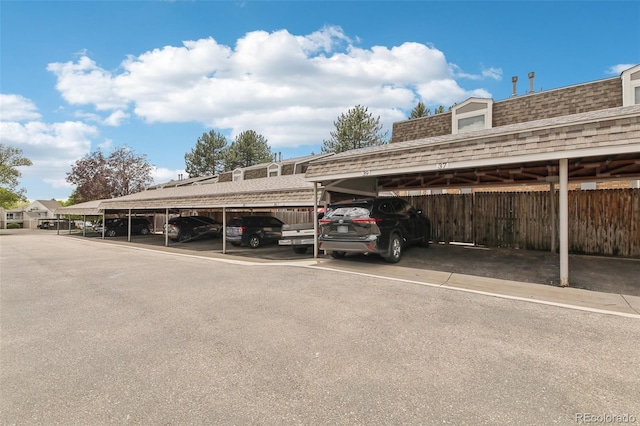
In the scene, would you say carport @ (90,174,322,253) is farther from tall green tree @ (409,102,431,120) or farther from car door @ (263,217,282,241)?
tall green tree @ (409,102,431,120)

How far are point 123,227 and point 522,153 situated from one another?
27.9 meters

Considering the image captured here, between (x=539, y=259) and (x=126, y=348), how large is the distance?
9.82 metres

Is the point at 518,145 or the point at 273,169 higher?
the point at 273,169

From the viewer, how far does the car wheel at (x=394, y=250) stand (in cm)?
875

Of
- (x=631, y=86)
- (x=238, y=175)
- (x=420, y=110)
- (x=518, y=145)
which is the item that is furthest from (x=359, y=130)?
(x=518, y=145)

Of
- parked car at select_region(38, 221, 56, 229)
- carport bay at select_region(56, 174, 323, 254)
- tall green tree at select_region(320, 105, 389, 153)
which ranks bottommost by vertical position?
parked car at select_region(38, 221, 56, 229)

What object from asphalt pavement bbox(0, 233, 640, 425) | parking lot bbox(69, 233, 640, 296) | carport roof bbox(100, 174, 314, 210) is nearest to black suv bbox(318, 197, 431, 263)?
parking lot bbox(69, 233, 640, 296)

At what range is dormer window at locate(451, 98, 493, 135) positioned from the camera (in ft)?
47.6

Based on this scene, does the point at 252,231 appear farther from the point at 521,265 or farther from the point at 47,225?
the point at 47,225

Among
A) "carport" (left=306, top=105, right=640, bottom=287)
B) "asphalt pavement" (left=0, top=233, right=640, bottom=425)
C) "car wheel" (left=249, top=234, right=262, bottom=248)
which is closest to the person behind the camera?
"asphalt pavement" (left=0, top=233, right=640, bottom=425)

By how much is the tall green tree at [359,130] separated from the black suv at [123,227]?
19459 millimetres

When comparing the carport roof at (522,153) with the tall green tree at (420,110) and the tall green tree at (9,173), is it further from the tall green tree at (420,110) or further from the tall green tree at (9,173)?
the tall green tree at (9,173)

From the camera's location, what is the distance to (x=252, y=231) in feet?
50.1

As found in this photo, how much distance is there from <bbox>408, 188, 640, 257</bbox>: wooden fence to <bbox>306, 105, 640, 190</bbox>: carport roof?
0.70 metres
